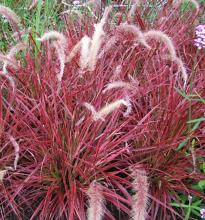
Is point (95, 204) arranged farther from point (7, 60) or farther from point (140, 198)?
point (7, 60)

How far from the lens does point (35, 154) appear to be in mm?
2428

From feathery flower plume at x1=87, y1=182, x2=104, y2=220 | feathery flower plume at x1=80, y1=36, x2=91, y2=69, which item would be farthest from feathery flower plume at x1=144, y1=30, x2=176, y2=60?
feathery flower plume at x1=87, y1=182, x2=104, y2=220

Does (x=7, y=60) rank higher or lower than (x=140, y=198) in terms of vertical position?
higher

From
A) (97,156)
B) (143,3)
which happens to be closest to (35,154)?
(97,156)

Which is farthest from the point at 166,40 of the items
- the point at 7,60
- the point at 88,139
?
the point at 7,60

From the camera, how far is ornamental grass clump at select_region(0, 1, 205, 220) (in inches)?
90.4

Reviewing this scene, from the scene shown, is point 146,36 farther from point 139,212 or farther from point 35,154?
point 139,212

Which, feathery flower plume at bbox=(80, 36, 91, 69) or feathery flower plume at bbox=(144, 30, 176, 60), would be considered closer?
feathery flower plume at bbox=(80, 36, 91, 69)

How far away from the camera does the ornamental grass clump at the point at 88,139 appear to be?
2.29 meters

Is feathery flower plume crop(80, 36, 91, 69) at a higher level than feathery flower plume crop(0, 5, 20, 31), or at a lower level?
lower

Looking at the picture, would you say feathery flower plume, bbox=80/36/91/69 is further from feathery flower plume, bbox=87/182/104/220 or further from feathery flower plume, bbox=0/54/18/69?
feathery flower plume, bbox=87/182/104/220

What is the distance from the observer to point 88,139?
246cm

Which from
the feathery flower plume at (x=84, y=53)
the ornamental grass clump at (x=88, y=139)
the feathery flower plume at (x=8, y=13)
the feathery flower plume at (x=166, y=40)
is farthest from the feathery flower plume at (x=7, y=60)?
the feathery flower plume at (x=166, y=40)

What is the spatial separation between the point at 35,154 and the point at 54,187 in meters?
0.22
